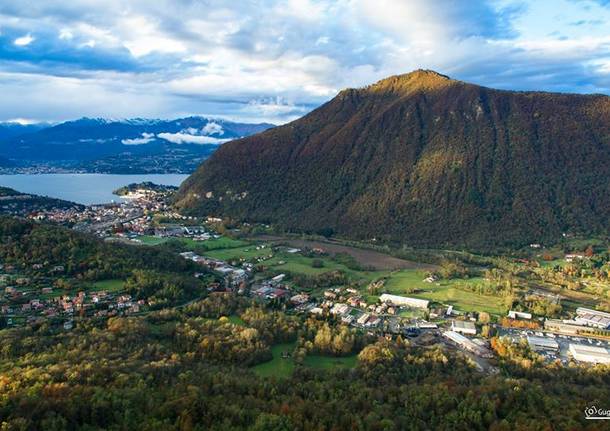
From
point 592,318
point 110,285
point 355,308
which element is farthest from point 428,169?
point 110,285

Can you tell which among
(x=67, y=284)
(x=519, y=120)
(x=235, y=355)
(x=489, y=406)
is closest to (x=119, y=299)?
(x=67, y=284)

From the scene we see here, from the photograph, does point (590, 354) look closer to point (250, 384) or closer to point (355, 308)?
point (355, 308)

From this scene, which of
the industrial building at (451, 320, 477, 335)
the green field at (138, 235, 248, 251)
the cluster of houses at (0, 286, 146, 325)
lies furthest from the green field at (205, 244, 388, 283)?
the cluster of houses at (0, 286, 146, 325)

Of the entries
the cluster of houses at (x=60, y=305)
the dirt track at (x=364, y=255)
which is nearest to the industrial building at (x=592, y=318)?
the dirt track at (x=364, y=255)

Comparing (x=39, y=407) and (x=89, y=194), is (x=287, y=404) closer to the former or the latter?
(x=39, y=407)

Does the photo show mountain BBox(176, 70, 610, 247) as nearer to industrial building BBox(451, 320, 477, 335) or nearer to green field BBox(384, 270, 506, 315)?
green field BBox(384, 270, 506, 315)

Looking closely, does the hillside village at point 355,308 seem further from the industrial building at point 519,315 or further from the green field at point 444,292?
the green field at point 444,292
